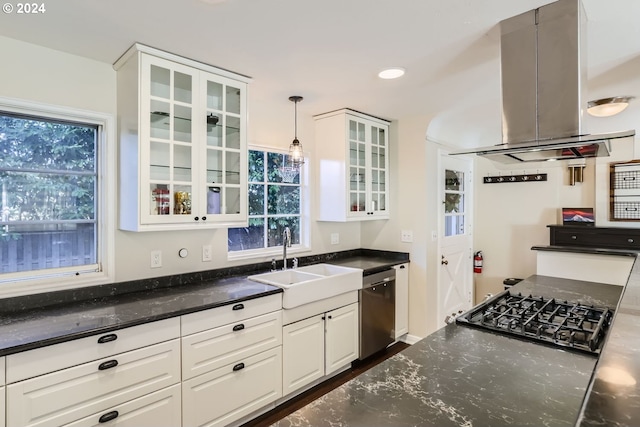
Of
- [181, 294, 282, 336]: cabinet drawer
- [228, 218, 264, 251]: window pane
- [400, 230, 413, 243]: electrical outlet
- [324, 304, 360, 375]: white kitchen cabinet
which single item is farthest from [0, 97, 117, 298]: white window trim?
[400, 230, 413, 243]: electrical outlet

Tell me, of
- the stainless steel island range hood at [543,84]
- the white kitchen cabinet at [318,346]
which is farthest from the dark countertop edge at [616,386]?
the white kitchen cabinet at [318,346]

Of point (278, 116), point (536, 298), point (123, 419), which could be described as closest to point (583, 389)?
point (536, 298)

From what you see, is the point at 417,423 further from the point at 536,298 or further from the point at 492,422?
the point at 536,298

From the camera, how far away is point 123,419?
1.74 m

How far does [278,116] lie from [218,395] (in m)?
2.34

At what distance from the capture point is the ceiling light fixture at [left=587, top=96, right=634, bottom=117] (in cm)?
292

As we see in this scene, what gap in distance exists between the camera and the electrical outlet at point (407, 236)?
3.72 metres

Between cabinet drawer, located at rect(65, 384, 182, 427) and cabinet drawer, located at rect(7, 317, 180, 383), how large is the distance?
0.28 meters

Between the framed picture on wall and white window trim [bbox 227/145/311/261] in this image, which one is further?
the framed picture on wall

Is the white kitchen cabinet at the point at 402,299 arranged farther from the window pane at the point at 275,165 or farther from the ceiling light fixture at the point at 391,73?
the ceiling light fixture at the point at 391,73

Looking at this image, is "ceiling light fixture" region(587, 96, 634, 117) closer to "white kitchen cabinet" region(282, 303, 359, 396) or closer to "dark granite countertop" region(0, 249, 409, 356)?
"white kitchen cabinet" region(282, 303, 359, 396)

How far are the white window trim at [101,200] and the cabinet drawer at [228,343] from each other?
2.56ft

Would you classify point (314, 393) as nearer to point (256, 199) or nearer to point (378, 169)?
point (256, 199)

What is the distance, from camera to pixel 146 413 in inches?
71.6
